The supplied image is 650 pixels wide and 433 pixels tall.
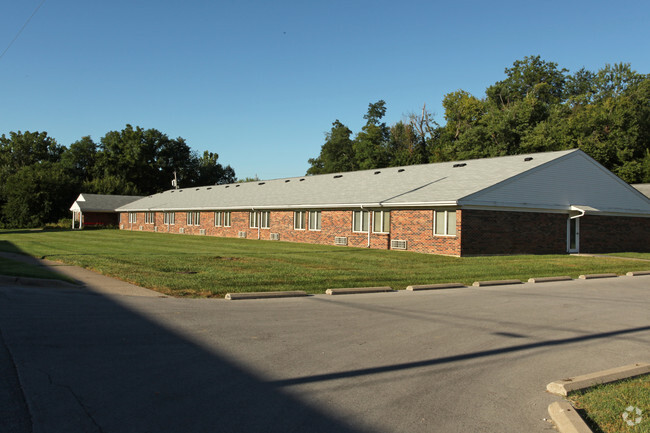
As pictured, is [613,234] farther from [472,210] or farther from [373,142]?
[373,142]

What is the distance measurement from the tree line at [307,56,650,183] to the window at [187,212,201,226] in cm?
2741

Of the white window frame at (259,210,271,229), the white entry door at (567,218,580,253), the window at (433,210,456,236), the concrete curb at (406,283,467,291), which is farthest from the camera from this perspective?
the white window frame at (259,210,271,229)

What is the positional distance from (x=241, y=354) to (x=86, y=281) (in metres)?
8.18

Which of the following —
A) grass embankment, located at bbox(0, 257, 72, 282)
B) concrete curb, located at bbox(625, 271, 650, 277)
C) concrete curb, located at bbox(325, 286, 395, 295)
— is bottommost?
concrete curb, located at bbox(625, 271, 650, 277)

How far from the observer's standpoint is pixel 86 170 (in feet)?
295

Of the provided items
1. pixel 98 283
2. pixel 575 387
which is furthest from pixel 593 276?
pixel 98 283

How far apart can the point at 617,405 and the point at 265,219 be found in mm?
32587

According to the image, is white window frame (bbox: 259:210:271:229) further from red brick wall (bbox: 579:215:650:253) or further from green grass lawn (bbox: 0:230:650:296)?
red brick wall (bbox: 579:215:650:253)

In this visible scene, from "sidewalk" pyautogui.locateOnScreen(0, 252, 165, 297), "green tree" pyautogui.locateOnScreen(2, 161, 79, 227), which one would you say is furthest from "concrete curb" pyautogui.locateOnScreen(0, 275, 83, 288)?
"green tree" pyautogui.locateOnScreen(2, 161, 79, 227)

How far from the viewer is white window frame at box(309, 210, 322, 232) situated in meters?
31.7

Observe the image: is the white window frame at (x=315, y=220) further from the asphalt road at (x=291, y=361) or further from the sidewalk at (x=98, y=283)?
the asphalt road at (x=291, y=361)

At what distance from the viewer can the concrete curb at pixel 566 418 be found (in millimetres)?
4391

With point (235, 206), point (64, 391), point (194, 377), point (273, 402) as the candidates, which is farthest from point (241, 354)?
point (235, 206)

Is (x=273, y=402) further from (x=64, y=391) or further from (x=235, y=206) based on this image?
(x=235, y=206)
